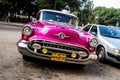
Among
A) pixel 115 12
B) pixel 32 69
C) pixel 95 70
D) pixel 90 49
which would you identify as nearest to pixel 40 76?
pixel 32 69

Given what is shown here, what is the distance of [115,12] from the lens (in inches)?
4813

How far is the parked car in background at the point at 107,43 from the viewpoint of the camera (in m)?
8.85

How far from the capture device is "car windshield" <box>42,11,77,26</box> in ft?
28.2

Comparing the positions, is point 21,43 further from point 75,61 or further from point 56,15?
point 56,15

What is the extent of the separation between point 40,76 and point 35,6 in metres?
37.9

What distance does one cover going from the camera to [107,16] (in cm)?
12225

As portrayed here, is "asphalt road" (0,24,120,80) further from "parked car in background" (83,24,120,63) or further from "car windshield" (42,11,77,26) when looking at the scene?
"car windshield" (42,11,77,26)

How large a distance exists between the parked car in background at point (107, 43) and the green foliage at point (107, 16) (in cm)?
10429

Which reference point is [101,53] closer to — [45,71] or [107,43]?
[107,43]

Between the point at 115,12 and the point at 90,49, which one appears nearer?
the point at 90,49

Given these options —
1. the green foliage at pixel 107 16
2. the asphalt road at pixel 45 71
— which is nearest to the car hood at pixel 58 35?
the asphalt road at pixel 45 71

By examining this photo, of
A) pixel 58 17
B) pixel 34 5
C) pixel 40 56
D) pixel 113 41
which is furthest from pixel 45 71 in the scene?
pixel 34 5

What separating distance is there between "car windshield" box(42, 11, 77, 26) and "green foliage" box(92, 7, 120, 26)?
348 ft

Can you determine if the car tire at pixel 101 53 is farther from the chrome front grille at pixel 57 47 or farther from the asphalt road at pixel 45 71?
the chrome front grille at pixel 57 47
